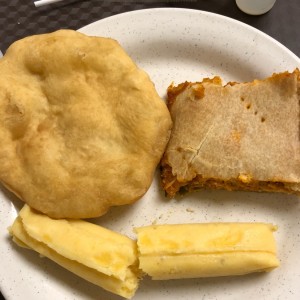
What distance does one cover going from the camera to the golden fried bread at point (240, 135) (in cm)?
143

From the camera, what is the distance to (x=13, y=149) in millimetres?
1491

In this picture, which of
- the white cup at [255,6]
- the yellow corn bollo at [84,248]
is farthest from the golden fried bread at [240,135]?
the white cup at [255,6]

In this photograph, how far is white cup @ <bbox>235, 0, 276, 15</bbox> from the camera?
72.9 inches

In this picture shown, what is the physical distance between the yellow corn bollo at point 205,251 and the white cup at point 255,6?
0.99 m

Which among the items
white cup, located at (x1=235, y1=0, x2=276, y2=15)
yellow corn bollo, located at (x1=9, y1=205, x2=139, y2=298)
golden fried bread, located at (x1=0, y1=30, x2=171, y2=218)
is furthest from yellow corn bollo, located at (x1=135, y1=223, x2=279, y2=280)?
white cup, located at (x1=235, y1=0, x2=276, y2=15)

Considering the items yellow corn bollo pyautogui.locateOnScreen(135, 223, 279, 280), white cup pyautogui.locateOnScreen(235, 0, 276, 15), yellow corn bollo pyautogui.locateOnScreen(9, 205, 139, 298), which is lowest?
yellow corn bollo pyautogui.locateOnScreen(135, 223, 279, 280)

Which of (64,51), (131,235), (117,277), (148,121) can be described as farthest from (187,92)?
(117,277)

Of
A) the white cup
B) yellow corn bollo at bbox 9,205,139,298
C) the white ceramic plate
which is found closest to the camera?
yellow corn bollo at bbox 9,205,139,298

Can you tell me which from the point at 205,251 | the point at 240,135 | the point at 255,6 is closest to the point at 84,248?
the point at 205,251

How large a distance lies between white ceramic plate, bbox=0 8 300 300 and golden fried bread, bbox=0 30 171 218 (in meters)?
0.16

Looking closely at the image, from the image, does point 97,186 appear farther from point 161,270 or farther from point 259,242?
point 259,242

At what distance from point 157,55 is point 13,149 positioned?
2.19ft

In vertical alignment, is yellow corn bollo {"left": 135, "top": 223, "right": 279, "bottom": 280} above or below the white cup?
below

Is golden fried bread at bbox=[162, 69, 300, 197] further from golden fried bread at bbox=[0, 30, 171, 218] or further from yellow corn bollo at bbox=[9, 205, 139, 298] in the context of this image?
yellow corn bollo at bbox=[9, 205, 139, 298]
